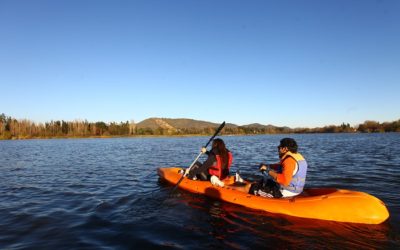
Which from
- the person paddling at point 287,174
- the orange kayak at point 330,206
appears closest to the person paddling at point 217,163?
the orange kayak at point 330,206

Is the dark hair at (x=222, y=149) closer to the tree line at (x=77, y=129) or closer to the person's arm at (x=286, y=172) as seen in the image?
the person's arm at (x=286, y=172)

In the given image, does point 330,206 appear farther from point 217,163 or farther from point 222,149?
point 217,163

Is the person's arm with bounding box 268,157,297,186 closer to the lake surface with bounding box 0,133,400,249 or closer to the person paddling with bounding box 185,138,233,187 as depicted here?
the lake surface with bounding box 0,133,400,249

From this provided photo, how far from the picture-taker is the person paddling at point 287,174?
7863mm

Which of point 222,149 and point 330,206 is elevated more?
point 222,149

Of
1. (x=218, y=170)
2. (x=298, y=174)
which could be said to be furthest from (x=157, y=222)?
(x=298, y=174)

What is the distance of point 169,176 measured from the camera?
12.6m

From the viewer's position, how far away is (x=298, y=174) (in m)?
7.99

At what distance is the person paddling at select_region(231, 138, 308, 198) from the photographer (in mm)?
7863

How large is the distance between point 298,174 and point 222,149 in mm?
2730

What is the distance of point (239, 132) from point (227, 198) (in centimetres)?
14907

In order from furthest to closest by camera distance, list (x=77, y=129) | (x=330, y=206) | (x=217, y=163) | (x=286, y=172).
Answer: (x=77, y=129) < (x=217, y=163) < (x=286, y=172) < (x=330, y=206)

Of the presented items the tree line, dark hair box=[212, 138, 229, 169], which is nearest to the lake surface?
dark hair box=[212, 138, 229, 169]

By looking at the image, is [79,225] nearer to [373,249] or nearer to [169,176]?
[169,176]
